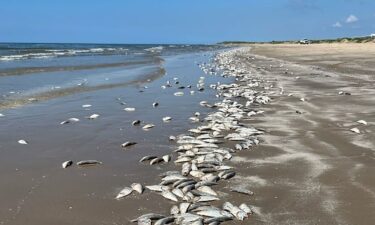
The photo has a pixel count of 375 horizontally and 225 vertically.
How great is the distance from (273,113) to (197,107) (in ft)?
7.81

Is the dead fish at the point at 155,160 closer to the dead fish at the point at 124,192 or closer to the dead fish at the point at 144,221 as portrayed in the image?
the dead fish at the point at 124,192

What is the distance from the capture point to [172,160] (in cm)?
794

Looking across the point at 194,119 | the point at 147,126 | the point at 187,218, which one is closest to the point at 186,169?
the point at 187,218

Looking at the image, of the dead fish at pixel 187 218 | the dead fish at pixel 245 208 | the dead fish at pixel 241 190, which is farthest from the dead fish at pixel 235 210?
the dead fish at pixel 241 190

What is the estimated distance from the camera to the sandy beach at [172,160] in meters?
5.74

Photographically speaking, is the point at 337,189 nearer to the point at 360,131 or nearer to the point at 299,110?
the point at 360,131

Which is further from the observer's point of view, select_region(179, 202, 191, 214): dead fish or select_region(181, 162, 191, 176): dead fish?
select_region(181, 162, 191, 176): dead fish

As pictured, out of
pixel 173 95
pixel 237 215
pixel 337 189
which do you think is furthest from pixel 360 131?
pixel 173 95

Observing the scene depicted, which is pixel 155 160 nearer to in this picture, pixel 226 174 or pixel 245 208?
pixel 226 174

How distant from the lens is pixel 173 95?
55.1 ft

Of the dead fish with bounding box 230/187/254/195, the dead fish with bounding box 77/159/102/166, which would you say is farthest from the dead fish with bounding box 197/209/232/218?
the dead fish with bounding box 77/159/102/166

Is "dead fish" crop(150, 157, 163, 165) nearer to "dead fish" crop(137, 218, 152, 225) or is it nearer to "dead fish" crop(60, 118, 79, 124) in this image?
"dead fish" crop(137, 218, 152, 225)

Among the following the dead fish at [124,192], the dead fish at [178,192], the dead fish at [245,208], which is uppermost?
the dead fish at [245,208]

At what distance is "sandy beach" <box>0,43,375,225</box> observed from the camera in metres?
5.74
